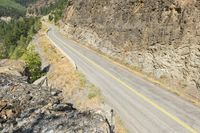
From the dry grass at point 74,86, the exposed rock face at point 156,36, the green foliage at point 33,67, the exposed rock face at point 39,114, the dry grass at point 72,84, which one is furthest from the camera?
the green foliage at point 33,67

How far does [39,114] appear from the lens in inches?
1022

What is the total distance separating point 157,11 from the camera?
37281 millimetres

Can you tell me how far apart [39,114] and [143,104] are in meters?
8.86

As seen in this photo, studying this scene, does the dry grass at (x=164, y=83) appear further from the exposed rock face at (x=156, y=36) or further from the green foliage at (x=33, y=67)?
the green foliage at (x=33, y=67)

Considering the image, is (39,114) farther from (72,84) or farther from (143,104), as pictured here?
(72,84)

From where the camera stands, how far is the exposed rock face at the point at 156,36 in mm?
29627

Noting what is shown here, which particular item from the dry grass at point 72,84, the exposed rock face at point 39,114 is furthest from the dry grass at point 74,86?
the exposed rock face at point 39,114

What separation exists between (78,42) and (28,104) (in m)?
44.5

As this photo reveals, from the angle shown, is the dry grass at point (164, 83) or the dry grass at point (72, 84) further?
the dry grass at point (72, 84)

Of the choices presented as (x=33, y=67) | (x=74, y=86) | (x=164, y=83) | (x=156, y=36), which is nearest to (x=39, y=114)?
(x=74, y=86)

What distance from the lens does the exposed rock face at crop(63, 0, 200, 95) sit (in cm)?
2963

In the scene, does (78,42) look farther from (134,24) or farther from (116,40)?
(134,24)

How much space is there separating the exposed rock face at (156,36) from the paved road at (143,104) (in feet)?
7.66

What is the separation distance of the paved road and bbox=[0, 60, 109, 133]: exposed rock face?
9.69 ft
